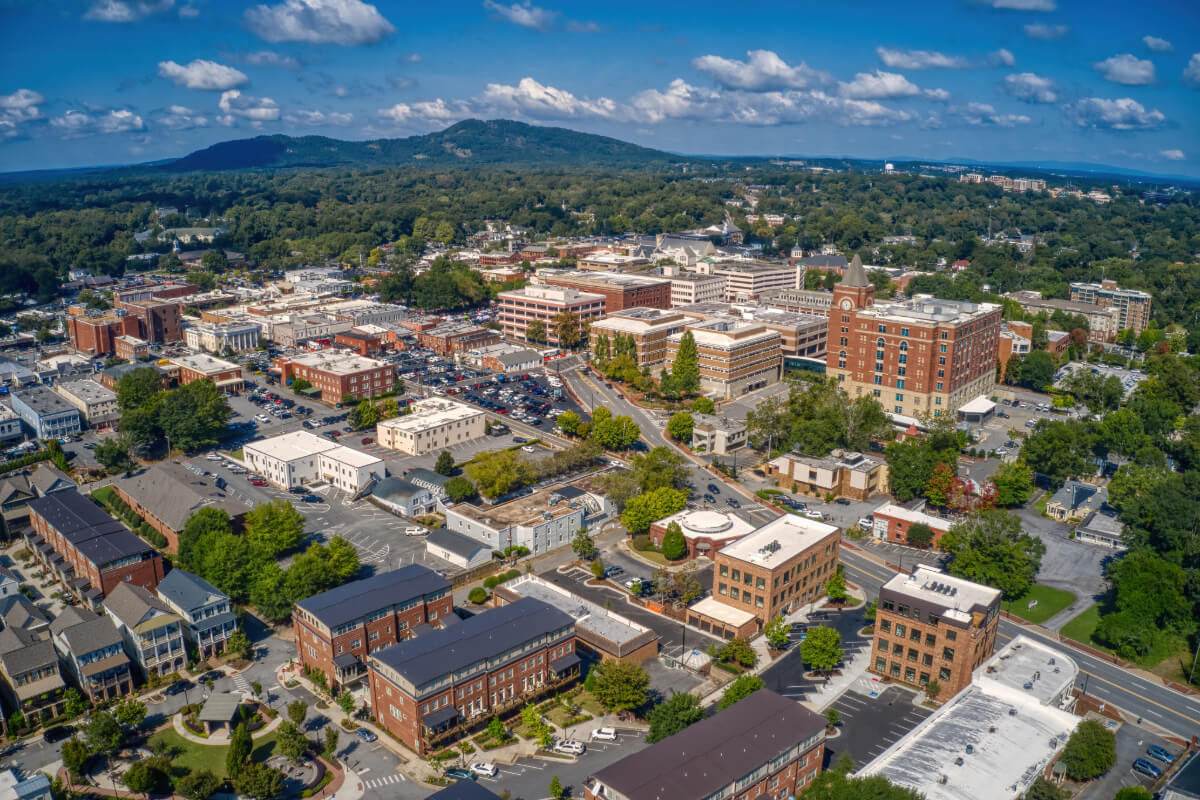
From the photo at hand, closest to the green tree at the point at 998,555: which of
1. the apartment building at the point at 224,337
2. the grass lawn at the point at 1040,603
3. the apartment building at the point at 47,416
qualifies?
the grass lawn at the point at 1040,603

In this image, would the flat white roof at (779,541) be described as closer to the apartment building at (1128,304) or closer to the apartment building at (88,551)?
the apartment building at (88,551)

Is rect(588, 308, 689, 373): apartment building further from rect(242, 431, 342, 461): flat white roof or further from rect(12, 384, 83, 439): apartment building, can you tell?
rect(12, 384, 83, 439): apartment building

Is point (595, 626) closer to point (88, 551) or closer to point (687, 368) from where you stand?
point (88, 551)

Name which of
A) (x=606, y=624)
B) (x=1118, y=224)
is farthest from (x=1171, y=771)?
(x=1118, y=224)

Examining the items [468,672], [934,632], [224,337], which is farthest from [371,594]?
[224,337]

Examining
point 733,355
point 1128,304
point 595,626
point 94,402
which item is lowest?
point 595,626

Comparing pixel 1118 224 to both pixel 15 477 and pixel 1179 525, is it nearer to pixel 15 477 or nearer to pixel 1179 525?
pixel 1179 525
